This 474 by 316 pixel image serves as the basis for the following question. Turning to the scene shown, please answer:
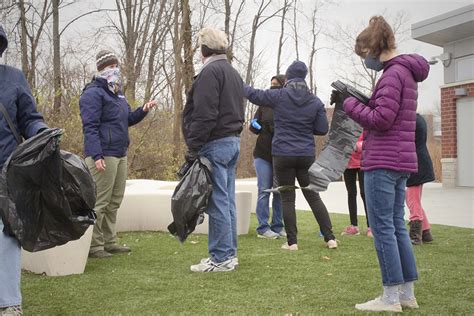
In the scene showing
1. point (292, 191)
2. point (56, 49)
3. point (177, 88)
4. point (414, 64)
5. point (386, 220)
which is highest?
point (56, 49)

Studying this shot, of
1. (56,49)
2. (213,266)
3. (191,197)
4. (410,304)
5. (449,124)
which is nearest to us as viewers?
(410,304)

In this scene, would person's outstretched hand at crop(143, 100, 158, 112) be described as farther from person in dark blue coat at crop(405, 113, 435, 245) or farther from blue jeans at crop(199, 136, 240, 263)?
person in dark blue coat at crop(405, 113, 435, 245)

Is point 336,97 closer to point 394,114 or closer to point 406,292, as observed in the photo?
point 394,114

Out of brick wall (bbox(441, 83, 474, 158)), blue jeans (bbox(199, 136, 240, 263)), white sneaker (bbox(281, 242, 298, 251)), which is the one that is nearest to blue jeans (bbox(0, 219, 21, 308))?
blue jeans (bbox(199, 136, 240, 263))

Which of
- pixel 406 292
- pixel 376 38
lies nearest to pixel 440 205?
pixel 406 292

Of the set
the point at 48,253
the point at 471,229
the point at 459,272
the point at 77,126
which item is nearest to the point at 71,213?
the point at 48,253

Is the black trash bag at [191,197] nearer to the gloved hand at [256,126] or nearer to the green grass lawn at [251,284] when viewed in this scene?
the green grass lawn at [251,284]

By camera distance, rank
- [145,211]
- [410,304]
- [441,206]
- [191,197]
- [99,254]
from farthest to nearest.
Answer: [441,206], [145,211], [99,254], [191,197], [410,304]

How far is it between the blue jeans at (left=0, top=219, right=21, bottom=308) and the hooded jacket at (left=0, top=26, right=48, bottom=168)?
16.7 inches

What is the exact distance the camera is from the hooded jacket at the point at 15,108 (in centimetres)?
330

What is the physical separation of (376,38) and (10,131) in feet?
7.25

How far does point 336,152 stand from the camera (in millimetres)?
4316

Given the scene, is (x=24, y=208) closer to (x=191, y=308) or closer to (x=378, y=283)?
(x=191, y=308)

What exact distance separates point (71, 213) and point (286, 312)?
142 centimetres
